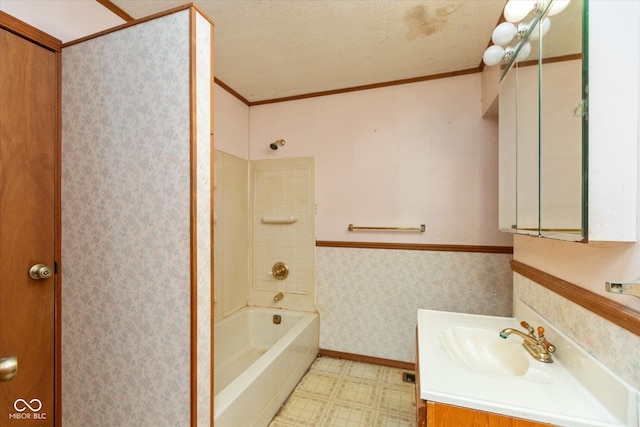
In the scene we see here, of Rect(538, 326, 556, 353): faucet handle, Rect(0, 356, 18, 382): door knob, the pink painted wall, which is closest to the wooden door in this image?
Rect(0, 356, 18, 382): door knob

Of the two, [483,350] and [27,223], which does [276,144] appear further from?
[483,350]

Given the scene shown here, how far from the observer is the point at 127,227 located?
3.49ft

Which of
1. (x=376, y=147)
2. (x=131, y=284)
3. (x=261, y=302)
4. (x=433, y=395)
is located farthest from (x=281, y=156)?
(x=433, y=395)

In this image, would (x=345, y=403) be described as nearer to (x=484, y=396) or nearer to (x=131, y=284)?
(x=484, y=396)

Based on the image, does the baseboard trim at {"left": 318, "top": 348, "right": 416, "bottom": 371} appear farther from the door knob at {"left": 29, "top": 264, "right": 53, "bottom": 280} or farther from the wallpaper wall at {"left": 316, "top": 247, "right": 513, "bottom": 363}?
the door knob at {"left": 29, "top": 264, "right": 53, "bottom": 280}

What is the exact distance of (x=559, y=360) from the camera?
1.05 m

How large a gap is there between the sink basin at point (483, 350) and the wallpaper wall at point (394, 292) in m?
0.74

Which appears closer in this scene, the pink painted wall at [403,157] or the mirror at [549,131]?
the mirror at [549,131]

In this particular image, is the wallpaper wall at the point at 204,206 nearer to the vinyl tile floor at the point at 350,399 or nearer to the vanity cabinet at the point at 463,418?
the vanity cabinet at the point at 463,418

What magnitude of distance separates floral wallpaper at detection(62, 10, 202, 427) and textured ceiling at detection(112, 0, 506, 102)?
0.65 m

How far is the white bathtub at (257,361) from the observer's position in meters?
1.39

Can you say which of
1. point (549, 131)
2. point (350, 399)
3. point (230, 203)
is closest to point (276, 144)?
point (230, 203)

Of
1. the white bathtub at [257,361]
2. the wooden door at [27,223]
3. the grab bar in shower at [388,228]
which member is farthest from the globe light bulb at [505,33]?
the white bathtub at [257,361]

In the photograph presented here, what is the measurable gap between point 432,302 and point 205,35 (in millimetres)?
2172
